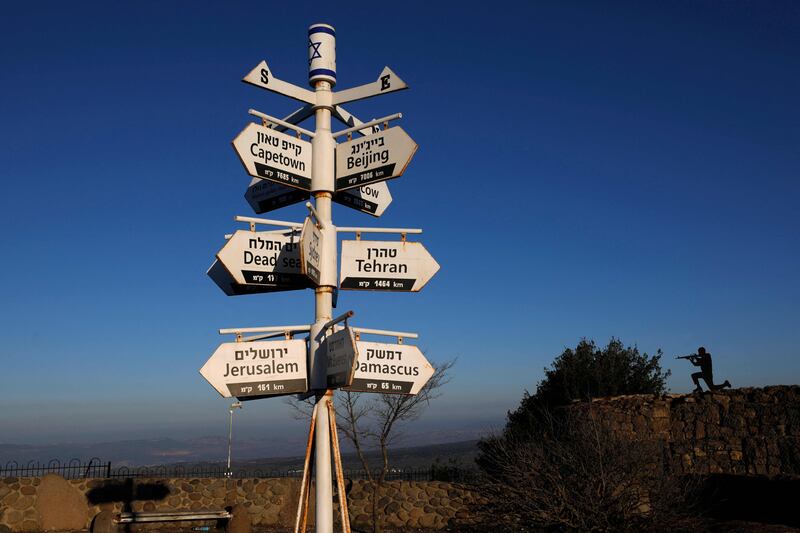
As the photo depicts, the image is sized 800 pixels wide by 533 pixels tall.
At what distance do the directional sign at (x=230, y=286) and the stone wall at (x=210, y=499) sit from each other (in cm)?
1104

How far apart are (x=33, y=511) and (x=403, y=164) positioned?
14284mm

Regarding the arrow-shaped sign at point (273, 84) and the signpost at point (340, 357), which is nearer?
the signpost at point (340, 357)

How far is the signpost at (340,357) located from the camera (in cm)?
519

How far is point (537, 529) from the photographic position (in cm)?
918

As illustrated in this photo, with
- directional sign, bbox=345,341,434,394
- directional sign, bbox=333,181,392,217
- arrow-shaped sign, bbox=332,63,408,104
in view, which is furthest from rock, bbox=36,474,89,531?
arrow-shaped sign, bbox=332,63,408,104

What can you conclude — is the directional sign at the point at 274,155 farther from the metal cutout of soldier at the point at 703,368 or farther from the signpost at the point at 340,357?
the metal cutout of soldier at the point at 703,368

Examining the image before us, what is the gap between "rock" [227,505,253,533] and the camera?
1324 centimetres

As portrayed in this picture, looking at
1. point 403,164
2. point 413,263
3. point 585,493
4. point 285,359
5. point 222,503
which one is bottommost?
point 222,503

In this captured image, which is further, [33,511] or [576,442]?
[33,511]

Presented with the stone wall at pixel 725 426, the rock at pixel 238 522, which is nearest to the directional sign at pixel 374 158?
the rock at pixel 238 522

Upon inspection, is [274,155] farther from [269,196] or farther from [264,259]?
[264,259]

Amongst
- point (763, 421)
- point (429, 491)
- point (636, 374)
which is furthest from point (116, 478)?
point (636, 374)

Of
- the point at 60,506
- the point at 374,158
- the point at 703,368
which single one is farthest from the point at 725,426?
the point at 60,506

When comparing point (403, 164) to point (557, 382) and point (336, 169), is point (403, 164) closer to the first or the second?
point (336, 169)
